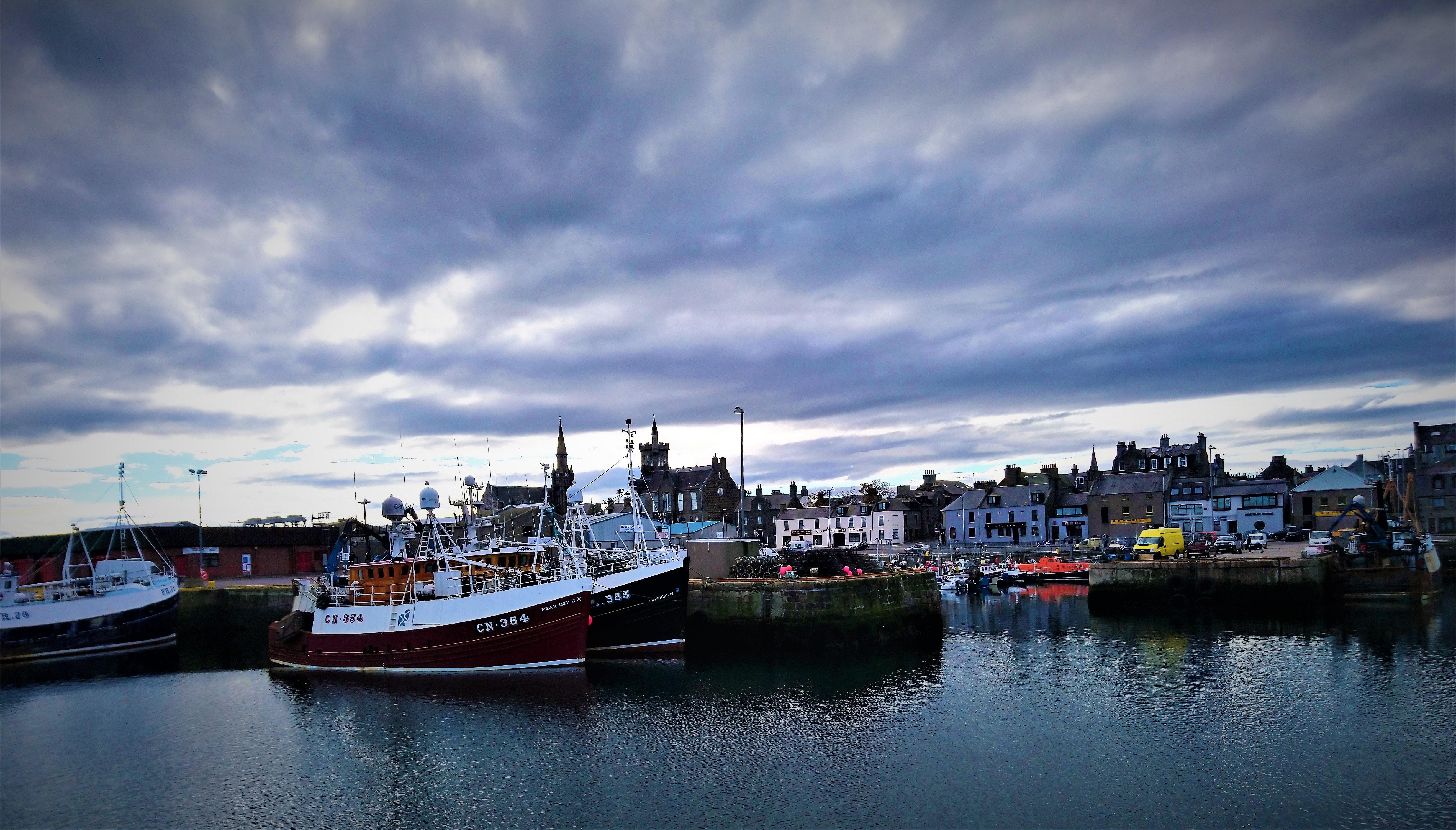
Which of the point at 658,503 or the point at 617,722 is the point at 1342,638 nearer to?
the point at 617,722

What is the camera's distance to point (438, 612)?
35.4 meters

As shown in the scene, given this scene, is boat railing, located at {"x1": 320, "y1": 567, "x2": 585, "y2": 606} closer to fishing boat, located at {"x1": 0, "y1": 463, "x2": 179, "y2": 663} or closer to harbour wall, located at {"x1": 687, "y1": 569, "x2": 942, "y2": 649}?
harbour wall, located at {"x1": 687, "y1": 569, "x2": 942, "y2": 649}

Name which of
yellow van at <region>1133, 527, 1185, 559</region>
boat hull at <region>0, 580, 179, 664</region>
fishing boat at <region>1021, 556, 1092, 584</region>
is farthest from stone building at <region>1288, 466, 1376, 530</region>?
boat hull at <region>0, 580, 179, 664</region>

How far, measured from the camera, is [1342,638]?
3819 cm

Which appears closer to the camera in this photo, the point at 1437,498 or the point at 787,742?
the point at 787,742

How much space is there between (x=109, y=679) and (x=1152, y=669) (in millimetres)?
44079

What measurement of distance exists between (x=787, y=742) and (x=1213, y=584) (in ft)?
121

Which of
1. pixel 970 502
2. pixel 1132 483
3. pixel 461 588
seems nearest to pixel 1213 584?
pixel 1132 483

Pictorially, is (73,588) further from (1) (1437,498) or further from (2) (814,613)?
(1) (1437,498)

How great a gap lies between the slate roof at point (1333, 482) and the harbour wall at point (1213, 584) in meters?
36.6

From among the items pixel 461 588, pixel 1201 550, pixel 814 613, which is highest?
pixel 461 588

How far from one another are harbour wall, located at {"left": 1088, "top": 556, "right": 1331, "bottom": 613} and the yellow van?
2.96 m

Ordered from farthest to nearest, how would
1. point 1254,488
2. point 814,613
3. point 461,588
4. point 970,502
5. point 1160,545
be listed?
1. point 970,502
2. point 1254,488
3. point 1160,545
4. point 814,613
5. point 461,588

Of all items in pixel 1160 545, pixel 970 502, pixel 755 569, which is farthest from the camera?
pixel 970 502
